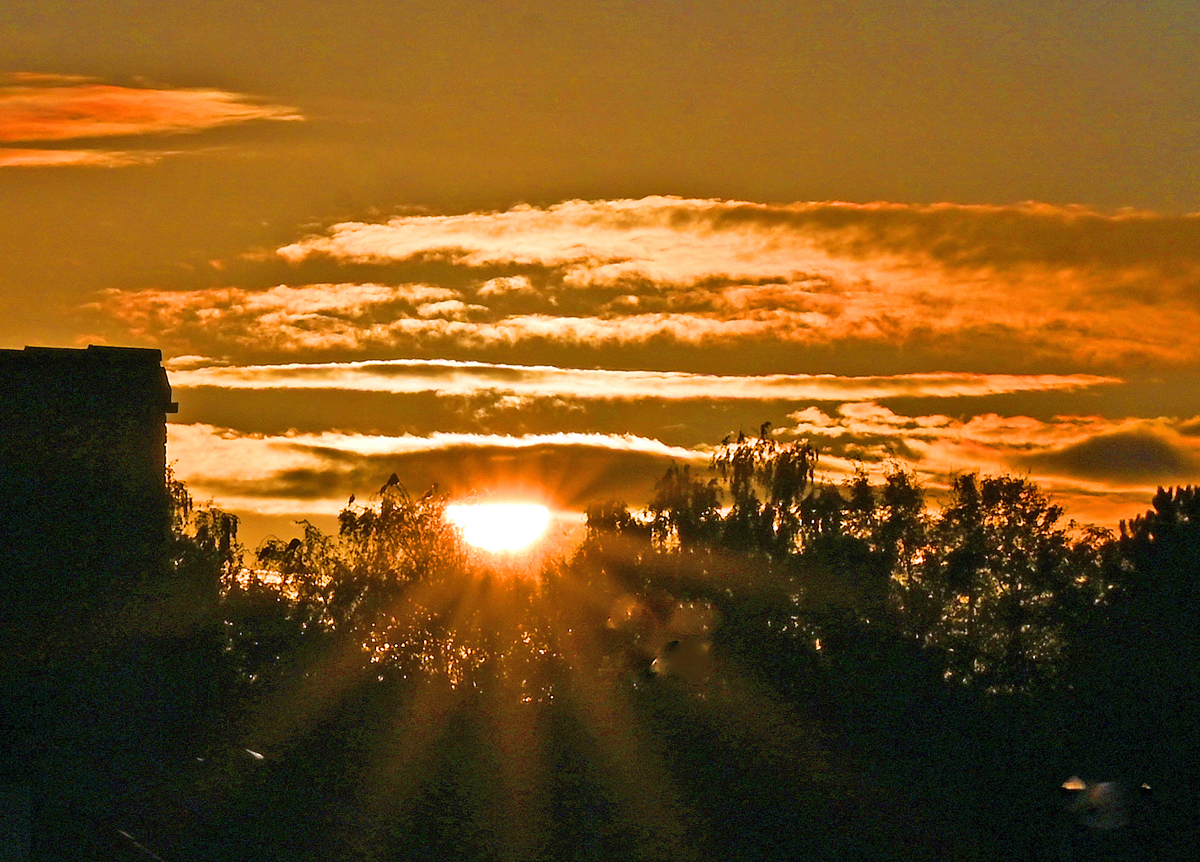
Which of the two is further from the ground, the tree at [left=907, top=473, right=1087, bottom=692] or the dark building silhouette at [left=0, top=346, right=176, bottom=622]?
the dark building silhouette at [left=0, top=346, right=176, bottom=622]

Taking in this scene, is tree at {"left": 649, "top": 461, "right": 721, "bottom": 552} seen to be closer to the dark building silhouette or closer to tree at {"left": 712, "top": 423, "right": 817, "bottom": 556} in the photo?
tree at {"left": 712, "top": 423, "right": 817, "bottom": 556}

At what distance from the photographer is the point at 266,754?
57906mm

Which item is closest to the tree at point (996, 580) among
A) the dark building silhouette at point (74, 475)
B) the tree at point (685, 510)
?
the tree at point (685, 510)

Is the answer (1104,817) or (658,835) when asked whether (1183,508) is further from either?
(658,835)

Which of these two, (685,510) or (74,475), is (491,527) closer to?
(685,510)

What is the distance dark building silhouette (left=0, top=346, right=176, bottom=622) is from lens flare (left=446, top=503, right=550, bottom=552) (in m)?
34.9

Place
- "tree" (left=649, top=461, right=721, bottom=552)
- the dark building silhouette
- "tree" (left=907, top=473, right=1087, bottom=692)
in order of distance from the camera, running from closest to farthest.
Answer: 1. the dark building silhouette
2. "tree" (left=907, top=473, right=1087, bottom=692)
3. "tree" (left=649, top=461, right=721, bottom=552)

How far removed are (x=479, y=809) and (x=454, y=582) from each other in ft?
105

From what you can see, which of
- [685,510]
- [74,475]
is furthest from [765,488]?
[74,475]

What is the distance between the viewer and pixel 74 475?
48875 mm

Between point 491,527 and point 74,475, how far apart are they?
126 ft

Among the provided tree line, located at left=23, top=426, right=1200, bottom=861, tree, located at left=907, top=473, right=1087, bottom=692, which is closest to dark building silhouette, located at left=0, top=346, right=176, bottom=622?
tree line, located at left=23, top=426, right=1200, bottom=861

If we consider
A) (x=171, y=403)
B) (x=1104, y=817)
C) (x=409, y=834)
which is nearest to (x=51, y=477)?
(x=171, y=403)

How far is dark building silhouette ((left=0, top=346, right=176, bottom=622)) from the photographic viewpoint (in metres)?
48.2
